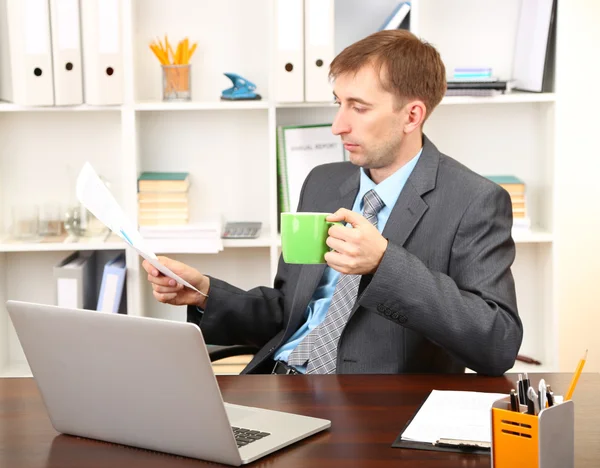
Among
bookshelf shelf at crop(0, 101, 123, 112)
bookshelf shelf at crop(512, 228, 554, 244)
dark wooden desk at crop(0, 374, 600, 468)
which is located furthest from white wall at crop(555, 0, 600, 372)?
dark wooden desk at crop(0, 374, 600, 468)

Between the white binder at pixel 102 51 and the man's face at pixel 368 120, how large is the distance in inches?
45.7

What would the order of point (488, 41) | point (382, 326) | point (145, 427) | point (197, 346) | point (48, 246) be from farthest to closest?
point (488, 41)
point (48, 246)
point (382, 326)
point (145, 427)
point (197, 346)

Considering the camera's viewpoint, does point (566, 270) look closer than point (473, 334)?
No

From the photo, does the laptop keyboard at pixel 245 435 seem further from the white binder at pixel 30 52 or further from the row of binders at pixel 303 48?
the white binder at pixel 30 52

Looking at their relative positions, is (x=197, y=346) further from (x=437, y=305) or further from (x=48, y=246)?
(x=48, y=246)

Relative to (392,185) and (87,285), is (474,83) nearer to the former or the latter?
(392,185)

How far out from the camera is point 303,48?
9.54 feet

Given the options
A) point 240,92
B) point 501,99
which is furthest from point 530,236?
point 240,92

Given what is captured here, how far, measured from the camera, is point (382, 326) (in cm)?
182

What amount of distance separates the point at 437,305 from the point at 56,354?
0.68 meters

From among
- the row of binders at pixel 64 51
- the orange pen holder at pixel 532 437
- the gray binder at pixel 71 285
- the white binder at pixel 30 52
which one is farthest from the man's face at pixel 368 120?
the gray binder at pixel 71 285

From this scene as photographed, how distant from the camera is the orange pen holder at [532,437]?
1.08 m

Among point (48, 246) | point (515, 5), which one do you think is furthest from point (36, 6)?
point (515, 5)

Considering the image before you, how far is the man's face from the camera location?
1997 mm
